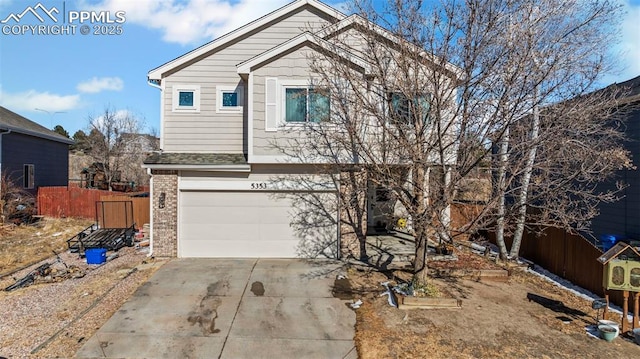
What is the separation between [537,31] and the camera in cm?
744

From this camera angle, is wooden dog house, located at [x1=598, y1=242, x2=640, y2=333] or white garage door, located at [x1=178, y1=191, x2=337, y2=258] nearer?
wooden dog house, located at [x1=598, y1=242, x2=640, y2=333]

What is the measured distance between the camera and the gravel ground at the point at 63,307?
5562 mm

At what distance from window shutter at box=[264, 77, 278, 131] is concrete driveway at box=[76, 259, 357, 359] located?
4.06 meters

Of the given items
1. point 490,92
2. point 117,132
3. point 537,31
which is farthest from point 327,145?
point 117,132

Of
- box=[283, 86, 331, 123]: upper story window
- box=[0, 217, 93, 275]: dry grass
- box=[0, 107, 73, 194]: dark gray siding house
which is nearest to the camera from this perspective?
box=[283, 86, 331, 123]: upper story window

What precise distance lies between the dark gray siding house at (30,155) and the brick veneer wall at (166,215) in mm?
12034

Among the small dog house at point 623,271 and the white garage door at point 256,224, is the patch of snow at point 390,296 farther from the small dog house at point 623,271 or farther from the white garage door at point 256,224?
the small dog house at point 623,271

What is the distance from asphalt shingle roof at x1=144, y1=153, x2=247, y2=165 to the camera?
10.1 metres

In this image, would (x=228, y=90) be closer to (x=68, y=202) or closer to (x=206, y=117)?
(x=206, y=117)

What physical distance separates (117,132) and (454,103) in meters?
30.0

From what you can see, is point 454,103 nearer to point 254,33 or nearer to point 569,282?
point 569,282

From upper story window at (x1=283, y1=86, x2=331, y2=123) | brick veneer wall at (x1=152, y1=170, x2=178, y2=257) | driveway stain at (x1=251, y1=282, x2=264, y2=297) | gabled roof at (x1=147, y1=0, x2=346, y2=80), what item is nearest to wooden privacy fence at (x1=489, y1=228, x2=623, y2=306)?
upper story window at (x1=283, y1=86, x2=331, y2=123)

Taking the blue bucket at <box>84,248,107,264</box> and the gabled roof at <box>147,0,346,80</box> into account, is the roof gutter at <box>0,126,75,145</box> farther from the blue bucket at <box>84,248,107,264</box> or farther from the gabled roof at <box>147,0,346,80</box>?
the blue bucket at <box>84,248,107,264</box>

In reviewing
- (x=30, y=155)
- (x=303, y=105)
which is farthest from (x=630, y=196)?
(x=30, y=155)
